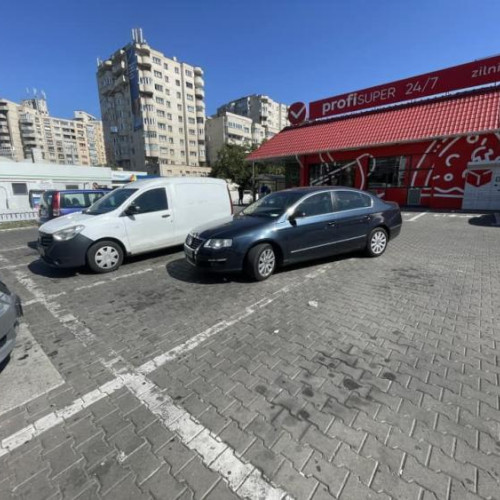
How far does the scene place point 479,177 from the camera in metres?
13.5

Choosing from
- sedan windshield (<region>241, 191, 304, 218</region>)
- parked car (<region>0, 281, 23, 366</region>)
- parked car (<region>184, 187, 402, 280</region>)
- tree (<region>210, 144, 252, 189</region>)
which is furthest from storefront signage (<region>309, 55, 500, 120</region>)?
parked car (<region>0, 281, 23, 366</region>)

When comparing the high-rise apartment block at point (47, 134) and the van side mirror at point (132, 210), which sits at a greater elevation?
the high-rise apartment block at point (47, 134)

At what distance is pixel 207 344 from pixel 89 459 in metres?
1.46

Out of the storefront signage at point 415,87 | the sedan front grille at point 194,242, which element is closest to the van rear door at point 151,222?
the sedan front grille at point 194,242

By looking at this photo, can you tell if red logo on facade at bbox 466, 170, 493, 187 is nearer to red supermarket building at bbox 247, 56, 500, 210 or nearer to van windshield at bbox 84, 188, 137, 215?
red supermarket building at bbox 247, 56, 500, 210

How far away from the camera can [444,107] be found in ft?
49.4

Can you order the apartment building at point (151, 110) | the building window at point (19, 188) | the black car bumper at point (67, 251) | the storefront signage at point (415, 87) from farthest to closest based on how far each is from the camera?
1. the apartment building at point (151, 110)
2. the building window at point (19, 188)
3. the storefront signage at point (415, 87)
4. the black car bumper at point (67, 251)

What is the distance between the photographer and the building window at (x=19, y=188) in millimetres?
19781

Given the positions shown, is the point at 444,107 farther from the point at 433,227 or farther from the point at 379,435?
the point at 379,435

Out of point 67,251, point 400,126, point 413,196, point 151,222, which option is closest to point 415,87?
point 400,126

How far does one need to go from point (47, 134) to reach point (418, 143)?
132423mm

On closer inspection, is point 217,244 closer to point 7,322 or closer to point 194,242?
point 194,242

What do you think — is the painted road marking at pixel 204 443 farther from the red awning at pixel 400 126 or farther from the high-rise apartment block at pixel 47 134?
the high-rise apartment block at pixel 47 134

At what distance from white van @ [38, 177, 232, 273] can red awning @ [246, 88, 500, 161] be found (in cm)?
1240
